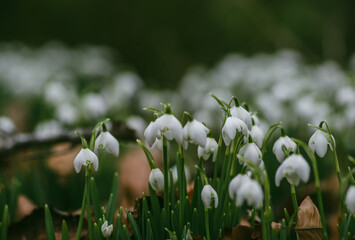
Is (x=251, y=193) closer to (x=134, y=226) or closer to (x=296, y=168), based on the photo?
(x=296, y=168)

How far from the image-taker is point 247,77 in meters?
3.64

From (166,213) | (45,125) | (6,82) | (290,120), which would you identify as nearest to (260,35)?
(6,82)

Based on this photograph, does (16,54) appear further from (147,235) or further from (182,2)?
(147,235)

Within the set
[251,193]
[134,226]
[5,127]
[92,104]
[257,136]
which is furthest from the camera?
[92,104]

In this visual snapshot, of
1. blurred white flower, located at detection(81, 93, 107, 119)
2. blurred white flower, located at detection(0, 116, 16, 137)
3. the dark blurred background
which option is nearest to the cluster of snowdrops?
blurred white flower, located at detection(0, 116, 16, 137)

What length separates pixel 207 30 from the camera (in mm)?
5965

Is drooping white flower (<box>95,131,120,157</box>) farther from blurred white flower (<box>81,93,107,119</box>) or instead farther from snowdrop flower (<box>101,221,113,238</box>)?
blurred white flower (<box>81,93,107,119</box>)

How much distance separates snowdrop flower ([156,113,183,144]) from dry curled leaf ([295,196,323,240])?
343 mm

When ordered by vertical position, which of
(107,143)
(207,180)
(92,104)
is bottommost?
(207,180)

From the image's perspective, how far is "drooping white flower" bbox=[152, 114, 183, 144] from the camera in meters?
1.02

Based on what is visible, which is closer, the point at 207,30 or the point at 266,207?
the point at 266,207

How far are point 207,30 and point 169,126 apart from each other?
5.09 metres

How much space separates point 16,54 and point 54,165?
171 inches

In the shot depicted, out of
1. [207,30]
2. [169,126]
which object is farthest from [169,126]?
[207,30]
